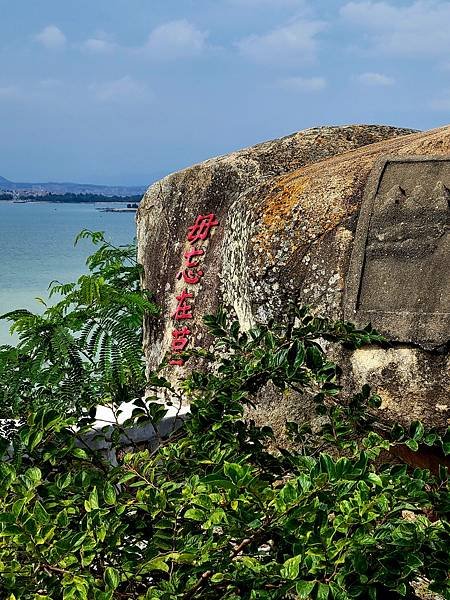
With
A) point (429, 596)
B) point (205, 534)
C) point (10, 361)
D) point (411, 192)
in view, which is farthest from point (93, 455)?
point (10, 361)

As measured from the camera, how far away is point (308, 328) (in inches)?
102

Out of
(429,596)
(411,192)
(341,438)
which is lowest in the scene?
(429,596)

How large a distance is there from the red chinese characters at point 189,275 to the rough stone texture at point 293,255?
61 mm

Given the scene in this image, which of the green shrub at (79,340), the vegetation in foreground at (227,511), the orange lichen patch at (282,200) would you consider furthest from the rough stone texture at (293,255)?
the vegetation in foreground at (227,511)

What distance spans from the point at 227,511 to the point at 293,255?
2.14 m

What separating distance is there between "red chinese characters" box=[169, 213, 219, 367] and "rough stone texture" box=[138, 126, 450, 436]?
61 mm

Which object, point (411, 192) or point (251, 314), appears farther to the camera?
point (251, 314)

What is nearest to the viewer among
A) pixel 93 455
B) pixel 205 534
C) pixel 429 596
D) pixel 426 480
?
pixel 205 534

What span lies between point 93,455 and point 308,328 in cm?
75

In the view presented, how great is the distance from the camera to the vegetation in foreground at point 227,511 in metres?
1.79

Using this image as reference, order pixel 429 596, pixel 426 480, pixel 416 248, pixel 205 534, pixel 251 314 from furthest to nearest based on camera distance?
pixel 251 314, pixel 416 248, pixel 429 596, pixel 426 480, pixel 205 534

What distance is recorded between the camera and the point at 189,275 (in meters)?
5.49

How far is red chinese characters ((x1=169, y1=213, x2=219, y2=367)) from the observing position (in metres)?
5.44

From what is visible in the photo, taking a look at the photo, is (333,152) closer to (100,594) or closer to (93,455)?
(93,455)
